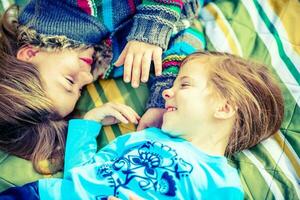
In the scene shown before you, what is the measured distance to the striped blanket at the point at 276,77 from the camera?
1.16 metres

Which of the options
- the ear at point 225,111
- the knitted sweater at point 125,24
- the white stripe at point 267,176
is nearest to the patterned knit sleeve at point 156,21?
the knitted sweater at point 125,24

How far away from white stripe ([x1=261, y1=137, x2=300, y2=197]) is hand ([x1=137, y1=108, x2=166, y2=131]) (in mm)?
256

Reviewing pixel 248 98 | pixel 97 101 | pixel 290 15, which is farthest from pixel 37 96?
pixel 290 15

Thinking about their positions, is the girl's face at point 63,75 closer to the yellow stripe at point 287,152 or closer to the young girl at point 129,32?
the young girl at point 129,32

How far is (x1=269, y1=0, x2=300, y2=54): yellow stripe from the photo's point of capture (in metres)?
1.36

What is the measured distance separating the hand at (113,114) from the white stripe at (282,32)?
1.43 ft

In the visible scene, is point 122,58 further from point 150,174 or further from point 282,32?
point 282,32

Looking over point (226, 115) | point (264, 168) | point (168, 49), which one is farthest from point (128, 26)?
point (264, 168)

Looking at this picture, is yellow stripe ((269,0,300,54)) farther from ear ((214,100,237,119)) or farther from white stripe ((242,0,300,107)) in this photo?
ear ((214,100,237,119))

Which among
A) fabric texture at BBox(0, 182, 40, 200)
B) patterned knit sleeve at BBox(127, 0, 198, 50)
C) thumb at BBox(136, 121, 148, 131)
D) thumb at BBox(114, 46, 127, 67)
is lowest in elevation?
fabric texture at BBox(0, 182, 40, 200)

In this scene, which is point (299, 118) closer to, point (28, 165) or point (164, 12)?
point (164, 12)

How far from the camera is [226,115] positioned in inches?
44.1

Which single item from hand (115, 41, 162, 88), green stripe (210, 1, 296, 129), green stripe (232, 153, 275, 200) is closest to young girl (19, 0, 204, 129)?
hand (115, 41, 162, 88)

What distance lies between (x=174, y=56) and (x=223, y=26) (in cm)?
21
